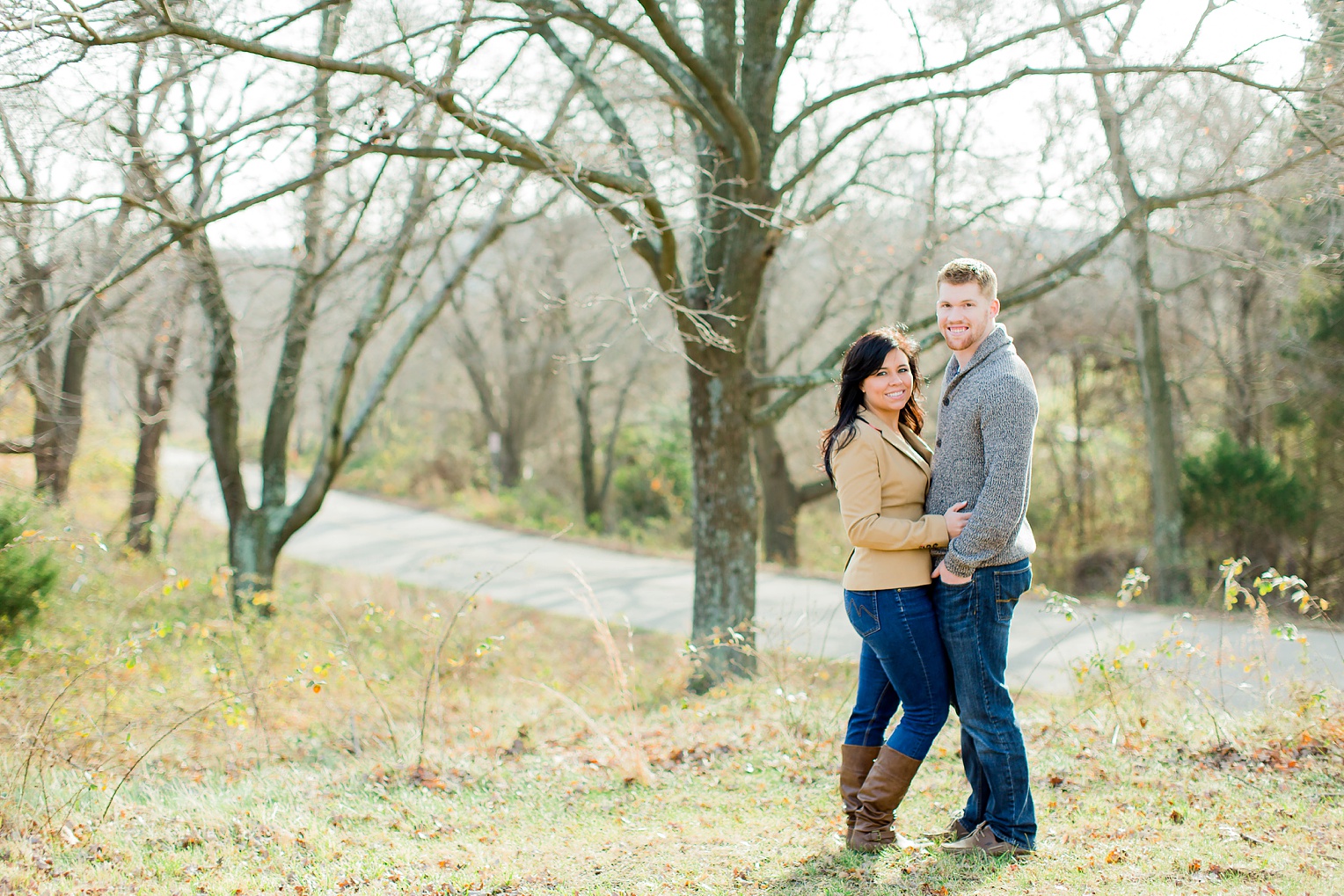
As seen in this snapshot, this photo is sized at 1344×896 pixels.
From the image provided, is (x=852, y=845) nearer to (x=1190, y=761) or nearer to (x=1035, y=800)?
(x=1035, y=800)

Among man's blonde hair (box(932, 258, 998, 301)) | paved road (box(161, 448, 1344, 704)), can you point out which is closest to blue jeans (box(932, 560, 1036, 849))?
man's blonde hair (box(932, 258, 998, 301))

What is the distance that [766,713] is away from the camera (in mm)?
5695

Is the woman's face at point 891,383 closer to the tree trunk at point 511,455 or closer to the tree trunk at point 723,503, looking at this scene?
the tree trunk at point 723,503

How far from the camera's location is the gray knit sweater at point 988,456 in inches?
120

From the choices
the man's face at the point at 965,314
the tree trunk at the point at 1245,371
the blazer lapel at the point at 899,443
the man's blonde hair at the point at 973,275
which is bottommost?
the blazer lapel at the point at 899,443

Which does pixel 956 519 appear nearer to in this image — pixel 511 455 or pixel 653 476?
pixel 653 476

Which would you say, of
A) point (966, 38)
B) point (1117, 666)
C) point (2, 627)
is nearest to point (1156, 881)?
point (1117, 666)

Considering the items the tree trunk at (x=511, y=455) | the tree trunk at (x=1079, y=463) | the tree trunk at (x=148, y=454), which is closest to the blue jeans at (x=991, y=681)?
the tree trunk at (x=148, y=454)

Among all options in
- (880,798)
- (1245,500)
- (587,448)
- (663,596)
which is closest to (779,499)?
(663,596)

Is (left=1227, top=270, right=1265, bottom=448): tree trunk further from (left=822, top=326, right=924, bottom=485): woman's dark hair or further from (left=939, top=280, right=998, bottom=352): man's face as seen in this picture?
(left=822, top=326, right=924, bottom=485): woman's dark hair

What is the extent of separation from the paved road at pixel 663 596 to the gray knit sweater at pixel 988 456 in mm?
1408

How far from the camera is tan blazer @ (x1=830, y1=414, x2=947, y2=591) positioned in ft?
10.5

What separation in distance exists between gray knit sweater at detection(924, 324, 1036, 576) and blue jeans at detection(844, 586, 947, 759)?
8.8 inches

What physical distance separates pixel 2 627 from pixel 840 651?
678 cm
